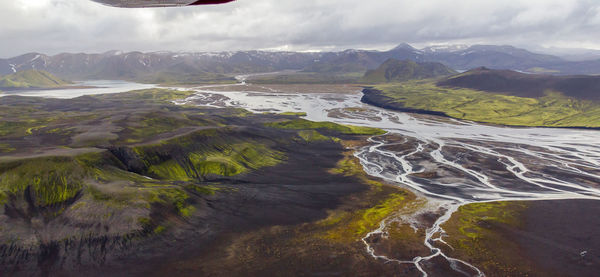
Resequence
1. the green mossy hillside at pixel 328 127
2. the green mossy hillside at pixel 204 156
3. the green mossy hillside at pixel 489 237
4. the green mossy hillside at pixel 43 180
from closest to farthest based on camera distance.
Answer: the green mossy hillside at pixel 489 237 → the green mossy hillside at pixel 43 180 → the green mossy hillside at pixel 204 156 → the green mossy hillside at pixel 328 127

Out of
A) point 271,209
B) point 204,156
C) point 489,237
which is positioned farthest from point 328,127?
point 489,237

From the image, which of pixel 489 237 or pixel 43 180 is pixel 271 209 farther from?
pixel 43 180

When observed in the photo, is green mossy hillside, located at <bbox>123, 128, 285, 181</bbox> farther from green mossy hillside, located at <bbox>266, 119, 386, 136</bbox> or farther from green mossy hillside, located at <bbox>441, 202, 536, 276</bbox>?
green mossy hillside, located at <bbox>441, 202, 536, 276</bbox>

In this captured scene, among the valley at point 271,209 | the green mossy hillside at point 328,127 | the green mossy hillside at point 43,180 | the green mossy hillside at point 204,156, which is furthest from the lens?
the green mossy hillside at point 328,127

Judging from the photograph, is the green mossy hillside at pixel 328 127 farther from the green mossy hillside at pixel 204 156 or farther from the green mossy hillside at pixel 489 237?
the green mossy hillside at pixel 489 237

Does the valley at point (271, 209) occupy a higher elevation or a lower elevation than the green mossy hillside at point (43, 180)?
lower

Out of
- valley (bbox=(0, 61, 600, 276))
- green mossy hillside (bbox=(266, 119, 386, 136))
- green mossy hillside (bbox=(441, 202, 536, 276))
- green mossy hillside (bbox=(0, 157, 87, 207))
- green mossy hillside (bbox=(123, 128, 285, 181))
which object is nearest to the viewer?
valley (bbox=(0, 61, 600, 276))

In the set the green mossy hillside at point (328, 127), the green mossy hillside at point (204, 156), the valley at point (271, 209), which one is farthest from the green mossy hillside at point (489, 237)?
the green mossy hillside at point (328, 127)

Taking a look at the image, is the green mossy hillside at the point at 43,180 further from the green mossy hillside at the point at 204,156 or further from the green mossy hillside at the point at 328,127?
the green mossy hillside at the point at 328,127

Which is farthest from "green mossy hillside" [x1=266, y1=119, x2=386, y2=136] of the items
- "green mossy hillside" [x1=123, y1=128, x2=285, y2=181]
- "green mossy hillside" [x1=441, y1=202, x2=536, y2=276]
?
"green mossy hillside" [x1=441, y1=202, x2=536, y2=276]

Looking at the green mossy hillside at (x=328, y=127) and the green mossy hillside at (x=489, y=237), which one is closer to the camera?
the green mossy hillside at (x=489, y=237)

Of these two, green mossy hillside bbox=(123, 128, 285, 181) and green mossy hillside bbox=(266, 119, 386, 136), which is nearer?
green mossy hillside bbox=(123, 128, 285, 181)

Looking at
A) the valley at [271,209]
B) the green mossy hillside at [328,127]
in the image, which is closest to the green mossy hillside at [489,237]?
the valley at [271,209]
